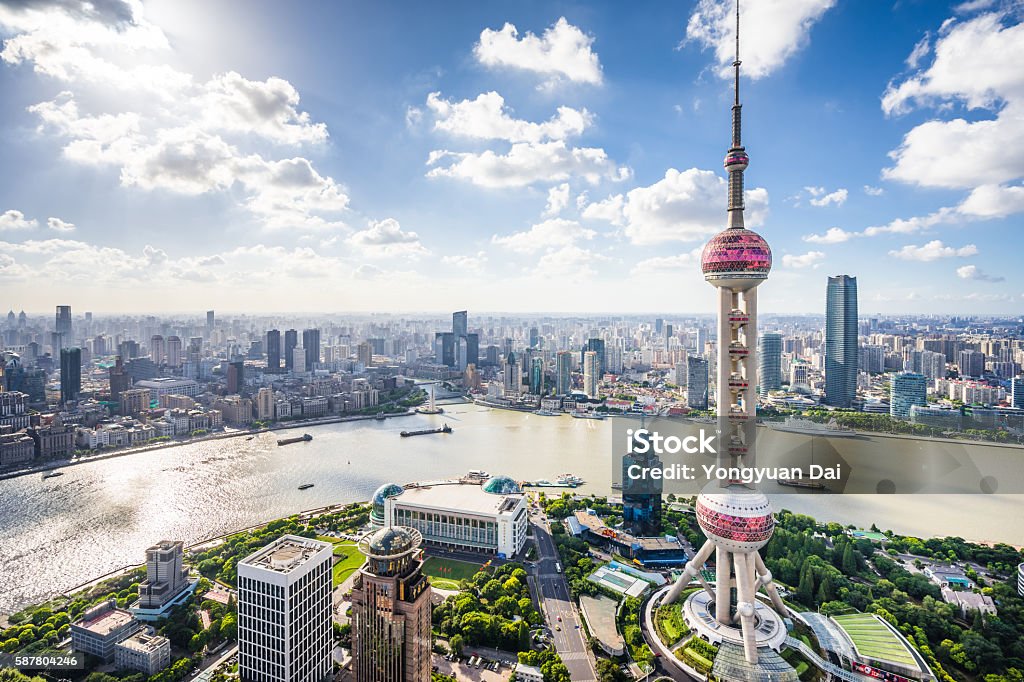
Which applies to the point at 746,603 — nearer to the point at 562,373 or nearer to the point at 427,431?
the point at 427,431

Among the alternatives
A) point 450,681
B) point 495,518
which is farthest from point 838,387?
point 450,681

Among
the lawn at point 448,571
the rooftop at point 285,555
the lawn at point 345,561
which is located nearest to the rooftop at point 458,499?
the lawn at point 448,571

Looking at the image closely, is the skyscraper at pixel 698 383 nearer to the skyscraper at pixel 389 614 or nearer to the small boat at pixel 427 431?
the small boat at pixel 427 431

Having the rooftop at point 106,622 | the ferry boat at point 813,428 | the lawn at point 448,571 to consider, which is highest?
the ferry boat at point 813,428

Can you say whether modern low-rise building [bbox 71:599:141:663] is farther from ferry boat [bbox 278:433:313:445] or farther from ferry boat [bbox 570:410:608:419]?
ferry boat [bbox 570:410:608:419]

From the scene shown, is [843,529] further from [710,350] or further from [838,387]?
[710,350]

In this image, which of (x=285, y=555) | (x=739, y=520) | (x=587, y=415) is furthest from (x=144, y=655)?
(x=587, y=415)
